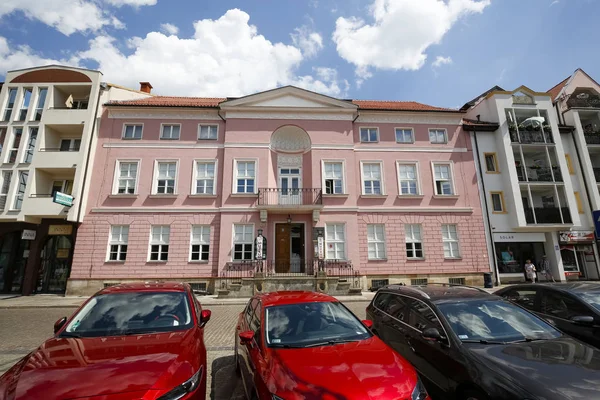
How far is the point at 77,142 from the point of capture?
747 inches

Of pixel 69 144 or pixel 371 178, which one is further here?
pixel 69 144

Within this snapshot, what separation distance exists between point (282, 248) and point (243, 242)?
246 centimetres

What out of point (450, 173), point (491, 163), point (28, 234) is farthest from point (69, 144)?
point (491, 163)

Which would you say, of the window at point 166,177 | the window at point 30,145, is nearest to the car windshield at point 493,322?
the window at point 166,177

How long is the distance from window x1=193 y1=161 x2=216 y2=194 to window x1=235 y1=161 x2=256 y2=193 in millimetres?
1592

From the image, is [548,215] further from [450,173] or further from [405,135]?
[405,135]

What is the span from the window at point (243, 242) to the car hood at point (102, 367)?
13.4 m

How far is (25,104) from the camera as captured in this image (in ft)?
60.8

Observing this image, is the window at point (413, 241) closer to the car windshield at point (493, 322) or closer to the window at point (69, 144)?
the car windshield at point (493, 322)

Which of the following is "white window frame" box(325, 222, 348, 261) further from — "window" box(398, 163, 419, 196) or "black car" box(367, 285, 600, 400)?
"black car" box(367, 285, 600, 400)

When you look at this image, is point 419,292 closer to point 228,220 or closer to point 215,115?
point 228,220

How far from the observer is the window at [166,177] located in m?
17.9

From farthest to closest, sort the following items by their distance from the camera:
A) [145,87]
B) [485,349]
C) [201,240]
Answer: [145,87], [201,240], [485,349]

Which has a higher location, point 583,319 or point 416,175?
point 416,175
